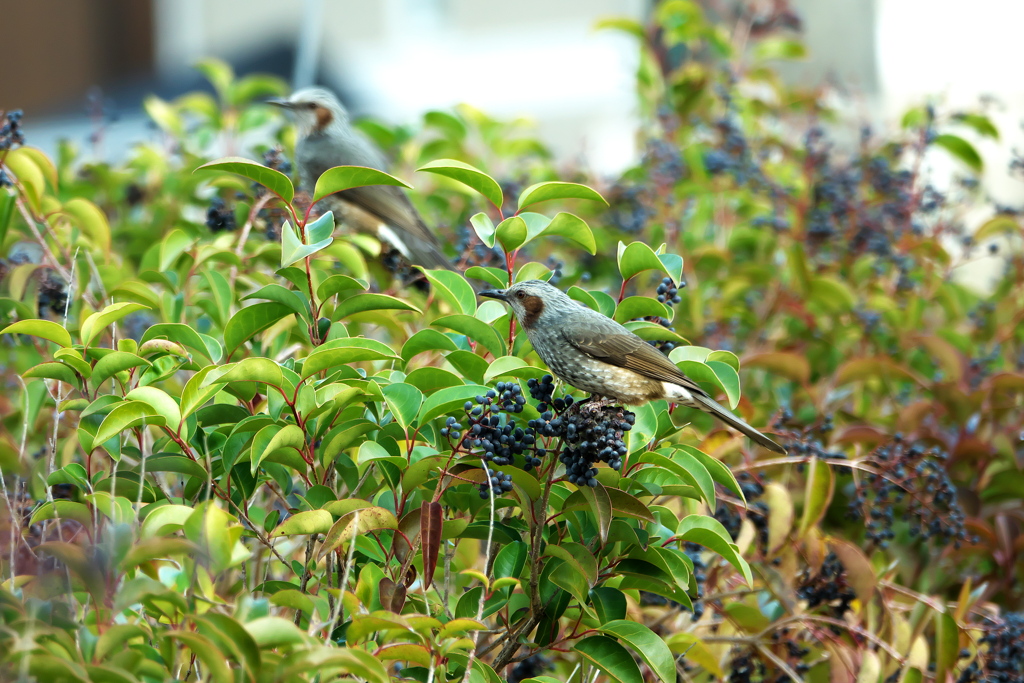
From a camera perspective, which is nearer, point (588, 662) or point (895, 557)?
point (588, 662)

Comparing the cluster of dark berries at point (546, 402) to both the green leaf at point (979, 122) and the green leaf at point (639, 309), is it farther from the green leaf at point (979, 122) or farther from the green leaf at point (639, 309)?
the green leaf at point (979, 122)

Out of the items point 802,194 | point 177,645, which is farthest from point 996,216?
point 177,645

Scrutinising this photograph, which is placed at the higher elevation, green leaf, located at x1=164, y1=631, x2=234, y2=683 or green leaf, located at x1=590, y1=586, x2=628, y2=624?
green leaf, located at x1=164, y1=631, x2=234, y2=683

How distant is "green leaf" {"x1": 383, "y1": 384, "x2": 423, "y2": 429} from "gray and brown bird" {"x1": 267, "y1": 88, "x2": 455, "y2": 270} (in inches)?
61.1

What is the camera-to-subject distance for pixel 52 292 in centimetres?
264

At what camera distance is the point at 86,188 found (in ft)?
10.6

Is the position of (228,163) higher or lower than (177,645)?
higher

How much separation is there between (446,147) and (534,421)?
232 cm

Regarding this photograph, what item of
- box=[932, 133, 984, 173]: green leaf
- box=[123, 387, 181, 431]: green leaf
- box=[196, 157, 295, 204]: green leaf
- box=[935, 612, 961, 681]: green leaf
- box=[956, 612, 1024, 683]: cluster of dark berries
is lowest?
box=[956, 612, 1024, 683]: cluster of dark berries

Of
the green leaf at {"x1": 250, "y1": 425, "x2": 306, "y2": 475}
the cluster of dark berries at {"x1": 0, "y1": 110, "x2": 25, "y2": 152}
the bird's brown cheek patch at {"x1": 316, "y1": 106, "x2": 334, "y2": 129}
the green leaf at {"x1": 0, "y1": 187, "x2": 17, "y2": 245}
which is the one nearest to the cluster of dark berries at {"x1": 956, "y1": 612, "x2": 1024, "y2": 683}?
the green leaf at {"x1": 250, "y1": 425, "x2": 306, "y2": 475}

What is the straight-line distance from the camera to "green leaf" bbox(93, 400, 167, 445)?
171 centimetres

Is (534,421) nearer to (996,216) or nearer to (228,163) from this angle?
(228,163)

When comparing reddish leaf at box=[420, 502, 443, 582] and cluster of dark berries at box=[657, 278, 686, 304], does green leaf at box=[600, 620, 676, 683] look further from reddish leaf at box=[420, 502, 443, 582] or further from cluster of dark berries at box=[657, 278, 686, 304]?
cluster of dark berries at box=[657, 278, 686, 304]

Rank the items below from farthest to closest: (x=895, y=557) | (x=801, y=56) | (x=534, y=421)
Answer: (x=801, y=56)
(x=895, y=557)
(x=534, y=421)
